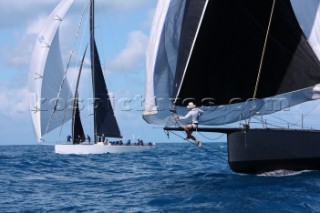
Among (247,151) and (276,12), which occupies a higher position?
(276,12)

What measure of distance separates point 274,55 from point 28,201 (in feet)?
27.6

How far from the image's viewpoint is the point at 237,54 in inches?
675

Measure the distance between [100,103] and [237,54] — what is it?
96.9ft

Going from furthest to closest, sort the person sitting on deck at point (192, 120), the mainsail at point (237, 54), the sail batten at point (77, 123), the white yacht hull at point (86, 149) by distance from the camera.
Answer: the sail batten at point (77, 123)
the white yacht hull at point (86, 149)
the mainsail at point (237, 54)
the person sitting on deck at point (192, 120)

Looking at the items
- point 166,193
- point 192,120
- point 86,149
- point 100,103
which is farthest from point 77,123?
point 166,193

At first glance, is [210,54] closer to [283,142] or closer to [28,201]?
[283,142]

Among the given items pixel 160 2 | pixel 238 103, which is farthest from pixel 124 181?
pixel 160 2

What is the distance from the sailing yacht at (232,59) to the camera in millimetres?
16875

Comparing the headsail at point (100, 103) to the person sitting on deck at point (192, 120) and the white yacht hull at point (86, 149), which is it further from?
the person sitting on deck at point (192, 120)

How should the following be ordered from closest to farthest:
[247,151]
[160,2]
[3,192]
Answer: [3,192], [247,151], [160,2]

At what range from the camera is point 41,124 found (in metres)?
43.6

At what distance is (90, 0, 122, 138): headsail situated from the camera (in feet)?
145

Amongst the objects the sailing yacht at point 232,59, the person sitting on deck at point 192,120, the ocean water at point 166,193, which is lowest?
the ocean water at point 166,193

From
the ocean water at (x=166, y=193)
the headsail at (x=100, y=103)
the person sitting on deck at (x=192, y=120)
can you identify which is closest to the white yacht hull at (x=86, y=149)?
the headsail at (x=100, y=103)
